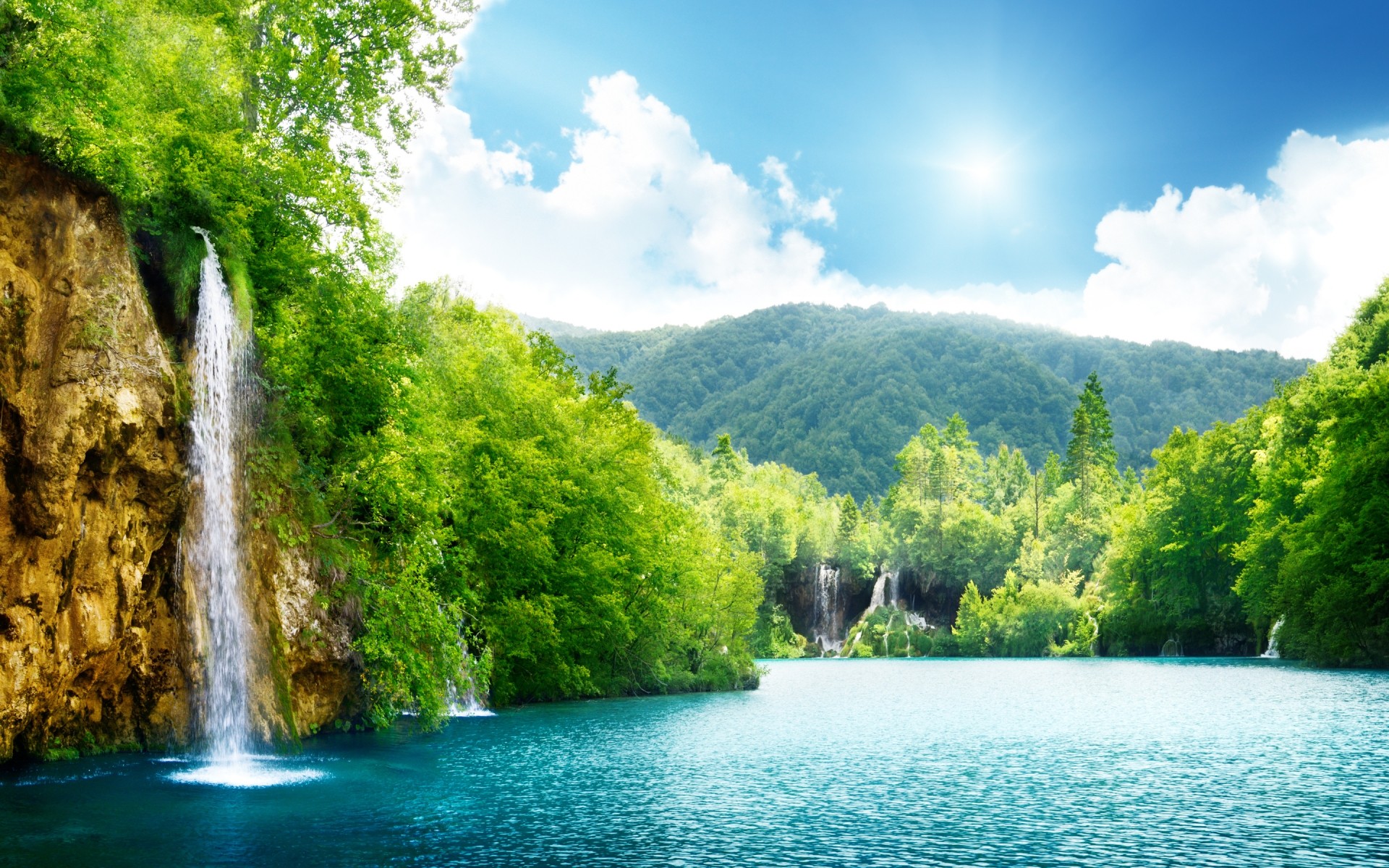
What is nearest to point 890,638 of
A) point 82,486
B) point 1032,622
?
point 1032,622

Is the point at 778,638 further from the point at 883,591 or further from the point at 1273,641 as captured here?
the point at 1273,641

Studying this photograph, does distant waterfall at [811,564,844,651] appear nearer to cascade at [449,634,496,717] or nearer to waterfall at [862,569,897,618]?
waterfall at [862,569,897,618]

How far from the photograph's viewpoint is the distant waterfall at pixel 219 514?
66.4ft

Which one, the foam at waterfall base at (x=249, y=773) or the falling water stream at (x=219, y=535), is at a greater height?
the falling water stream at (x=219, y=535)

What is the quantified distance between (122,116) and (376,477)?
972 centimetres

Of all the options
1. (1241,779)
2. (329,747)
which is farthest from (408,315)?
(1241,779)

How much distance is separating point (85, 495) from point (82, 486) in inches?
7.4

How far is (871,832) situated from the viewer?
47.2ft

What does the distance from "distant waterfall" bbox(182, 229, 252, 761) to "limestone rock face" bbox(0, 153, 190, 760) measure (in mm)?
517

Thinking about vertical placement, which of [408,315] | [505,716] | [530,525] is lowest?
[505,716]

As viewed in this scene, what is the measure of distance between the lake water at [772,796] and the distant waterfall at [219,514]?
1.49 metres

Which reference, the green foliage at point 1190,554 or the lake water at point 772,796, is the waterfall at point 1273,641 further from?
the lake water at point 772,796

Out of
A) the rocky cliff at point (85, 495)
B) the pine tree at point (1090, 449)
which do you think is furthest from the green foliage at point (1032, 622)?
the rocky cliff at point (85, 495)

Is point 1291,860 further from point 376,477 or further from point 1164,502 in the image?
point 1164,502
